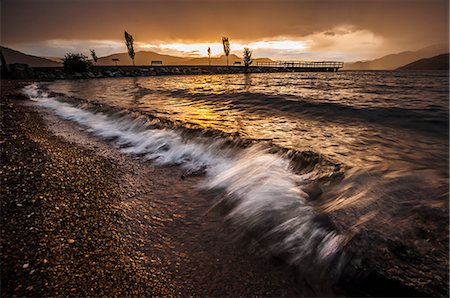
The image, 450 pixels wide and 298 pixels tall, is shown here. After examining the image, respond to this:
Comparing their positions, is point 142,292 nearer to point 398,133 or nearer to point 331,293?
point 331,293

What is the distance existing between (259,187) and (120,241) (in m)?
2.34

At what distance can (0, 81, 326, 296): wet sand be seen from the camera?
2.12 m

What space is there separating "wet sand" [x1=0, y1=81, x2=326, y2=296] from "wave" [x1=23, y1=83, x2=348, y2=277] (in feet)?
0.87

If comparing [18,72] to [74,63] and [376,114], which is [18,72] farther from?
[376,114]

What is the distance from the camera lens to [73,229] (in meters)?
2.76

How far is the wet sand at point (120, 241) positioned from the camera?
2119 mm

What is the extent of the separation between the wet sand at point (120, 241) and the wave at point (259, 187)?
0.26 metres

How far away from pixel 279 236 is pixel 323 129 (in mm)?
5785

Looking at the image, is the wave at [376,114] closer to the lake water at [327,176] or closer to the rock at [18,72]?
the lake water at [327,176]

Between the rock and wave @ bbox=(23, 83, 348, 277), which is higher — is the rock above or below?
above

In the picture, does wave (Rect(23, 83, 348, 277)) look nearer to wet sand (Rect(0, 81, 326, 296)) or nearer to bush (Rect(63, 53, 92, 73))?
wet sand (Rect(0, 81, 326, 296))

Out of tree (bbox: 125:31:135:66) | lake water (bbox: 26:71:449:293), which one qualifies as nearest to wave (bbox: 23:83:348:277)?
lake water (bbox: 26:71:449:293)

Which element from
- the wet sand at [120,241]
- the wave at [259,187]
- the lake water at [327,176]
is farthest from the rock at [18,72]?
the wet sand at [120,241]

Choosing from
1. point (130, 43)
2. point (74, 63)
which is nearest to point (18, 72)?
point (74, 63)
